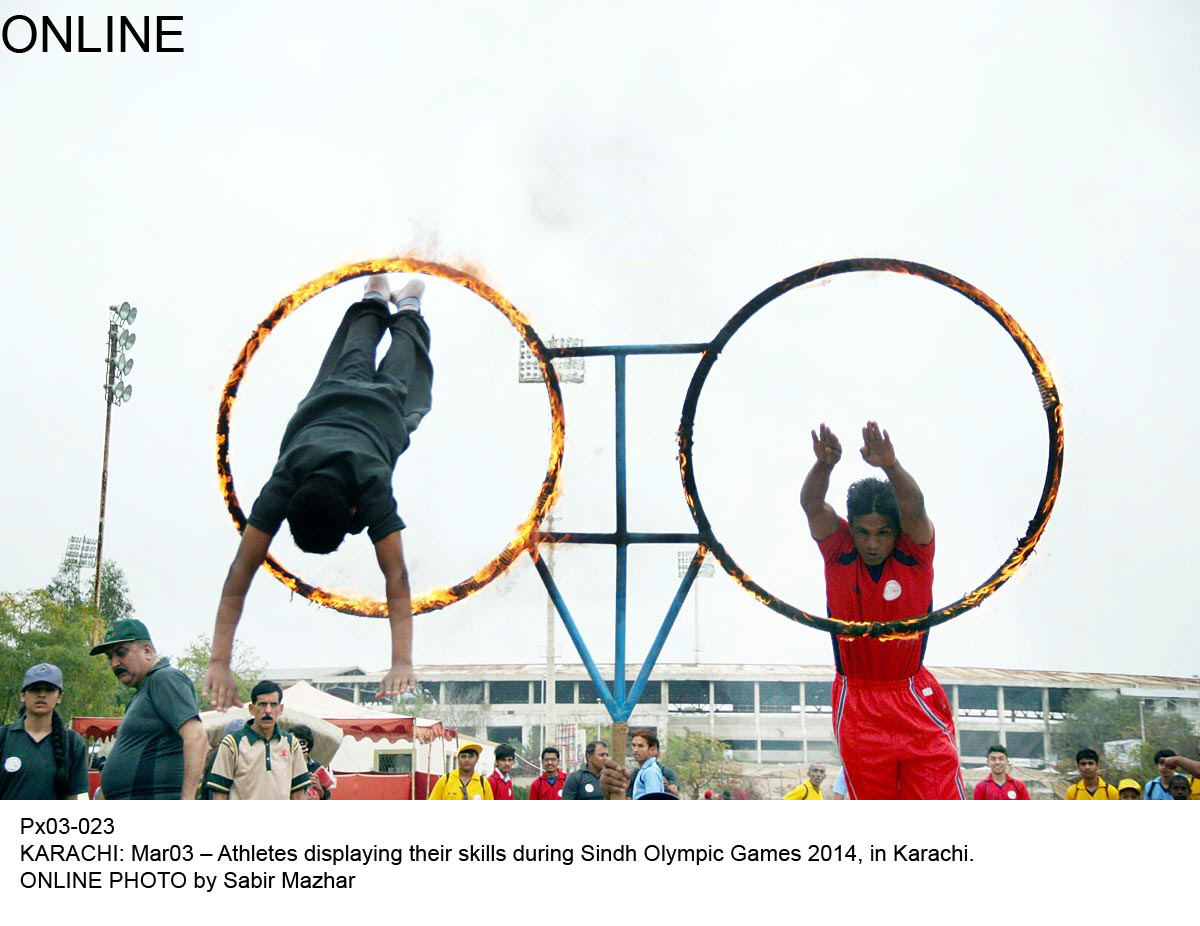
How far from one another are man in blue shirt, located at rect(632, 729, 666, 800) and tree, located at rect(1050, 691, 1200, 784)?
1.54 metres

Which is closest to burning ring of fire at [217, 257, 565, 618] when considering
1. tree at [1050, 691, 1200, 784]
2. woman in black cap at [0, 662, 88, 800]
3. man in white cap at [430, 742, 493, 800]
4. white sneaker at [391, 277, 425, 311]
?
white sneaker at [391, 277, 425, 311]

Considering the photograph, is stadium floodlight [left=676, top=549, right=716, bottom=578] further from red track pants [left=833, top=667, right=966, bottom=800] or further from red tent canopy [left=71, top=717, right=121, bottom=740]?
red tent canopy [left=71, top=717, right=121, bottom=740]

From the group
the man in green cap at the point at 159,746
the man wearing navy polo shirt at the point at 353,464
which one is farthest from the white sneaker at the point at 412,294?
the man in green cap at the point at 159,746

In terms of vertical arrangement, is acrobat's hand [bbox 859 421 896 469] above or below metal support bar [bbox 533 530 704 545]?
above

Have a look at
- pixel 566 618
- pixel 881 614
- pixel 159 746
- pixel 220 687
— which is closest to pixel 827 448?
pixel 881 614

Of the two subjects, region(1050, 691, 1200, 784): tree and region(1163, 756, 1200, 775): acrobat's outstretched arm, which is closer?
region(1163, 756, 1200, 775): acrobat's outstretched arm

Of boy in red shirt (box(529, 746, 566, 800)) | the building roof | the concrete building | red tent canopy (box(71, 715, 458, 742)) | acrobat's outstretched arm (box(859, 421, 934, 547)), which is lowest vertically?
boy in red shirt (box(529, 746, 566, 800))

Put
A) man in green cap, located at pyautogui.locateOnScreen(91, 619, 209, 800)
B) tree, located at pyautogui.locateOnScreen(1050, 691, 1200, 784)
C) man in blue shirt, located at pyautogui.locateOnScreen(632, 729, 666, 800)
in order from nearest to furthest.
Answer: man in green cap, located at pyautogui.locateOnScreen(91, 619, 209, 800)
man in blue shirt, located at pyautogui.locateOnScreen(632, 729, 666, 800)
tree, located at pyautogui.locateOnScreen(1050, 691, 1200, 784)

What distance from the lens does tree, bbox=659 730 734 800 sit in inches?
201

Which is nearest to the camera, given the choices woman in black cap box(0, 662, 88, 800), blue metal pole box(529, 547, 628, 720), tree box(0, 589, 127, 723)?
A: woman in black cap box(0, 662, 88, 800)

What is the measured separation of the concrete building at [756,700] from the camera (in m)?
4.95
